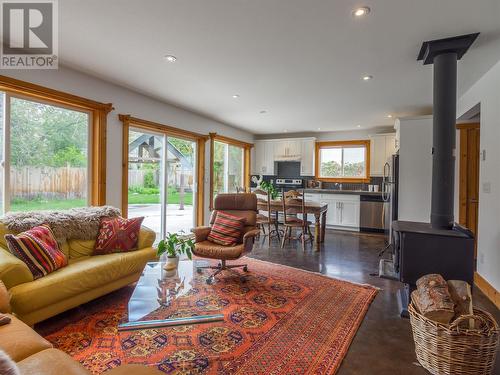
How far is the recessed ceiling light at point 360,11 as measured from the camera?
1.99 meters

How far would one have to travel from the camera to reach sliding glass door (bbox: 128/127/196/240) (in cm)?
431

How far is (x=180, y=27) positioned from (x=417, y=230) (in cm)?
278

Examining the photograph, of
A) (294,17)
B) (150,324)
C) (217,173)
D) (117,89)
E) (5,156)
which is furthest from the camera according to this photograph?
(217,173)

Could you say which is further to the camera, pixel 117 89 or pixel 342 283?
pixel 117 89

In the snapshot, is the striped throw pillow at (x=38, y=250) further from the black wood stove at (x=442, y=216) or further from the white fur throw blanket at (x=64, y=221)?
the black wood stove at (x=442, y=216)

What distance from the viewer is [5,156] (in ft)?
9.11

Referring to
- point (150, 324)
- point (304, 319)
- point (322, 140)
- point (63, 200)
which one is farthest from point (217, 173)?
point (150, 324)

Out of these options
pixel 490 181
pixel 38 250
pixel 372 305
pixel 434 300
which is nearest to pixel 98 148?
pixel 38 250

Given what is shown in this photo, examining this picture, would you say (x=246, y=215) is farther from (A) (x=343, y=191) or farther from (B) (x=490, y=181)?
(A) (x=343, y=191)

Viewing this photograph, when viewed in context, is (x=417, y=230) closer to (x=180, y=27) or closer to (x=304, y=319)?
(x=304, y=319)

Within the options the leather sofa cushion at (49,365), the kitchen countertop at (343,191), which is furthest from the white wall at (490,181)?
the leather sofa cushion at (49,365)

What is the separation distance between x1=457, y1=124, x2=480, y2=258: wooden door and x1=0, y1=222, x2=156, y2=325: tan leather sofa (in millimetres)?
4574

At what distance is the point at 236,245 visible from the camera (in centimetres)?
329

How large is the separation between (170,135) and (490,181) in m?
4.56
